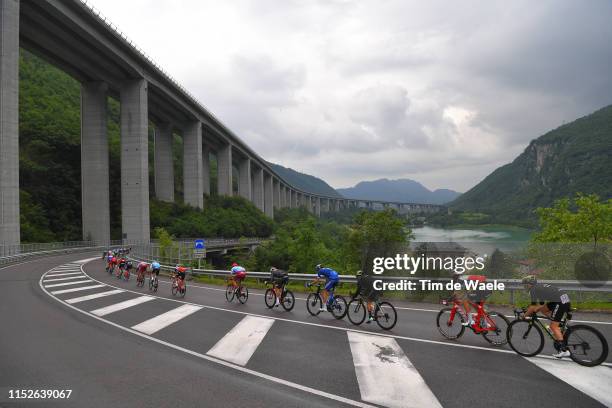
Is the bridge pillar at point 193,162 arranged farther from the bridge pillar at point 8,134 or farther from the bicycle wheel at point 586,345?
the bicycle wheel at point 586,345

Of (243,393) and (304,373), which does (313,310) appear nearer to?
(304,373)

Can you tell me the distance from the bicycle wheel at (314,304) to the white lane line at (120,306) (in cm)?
590

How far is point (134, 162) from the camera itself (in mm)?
55062

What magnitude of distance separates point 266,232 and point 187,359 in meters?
86.2

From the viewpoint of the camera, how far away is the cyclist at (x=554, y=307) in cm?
715

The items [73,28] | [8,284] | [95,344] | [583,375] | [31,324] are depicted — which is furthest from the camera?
[73,28]

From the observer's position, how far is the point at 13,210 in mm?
34000

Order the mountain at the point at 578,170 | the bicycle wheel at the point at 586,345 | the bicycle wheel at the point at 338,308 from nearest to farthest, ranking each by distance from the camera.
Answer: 1. the bicycle wheel at the point at 586,345
2. the bicycle wheel at the point at 338,308
3. the mountain at the point at 578,170

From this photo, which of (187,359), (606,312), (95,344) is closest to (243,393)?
(187,359)

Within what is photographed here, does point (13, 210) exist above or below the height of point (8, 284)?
above

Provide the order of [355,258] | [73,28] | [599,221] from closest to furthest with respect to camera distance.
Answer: [599,221] < [355,258] < [73,28]

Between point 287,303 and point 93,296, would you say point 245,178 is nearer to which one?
point 93,296

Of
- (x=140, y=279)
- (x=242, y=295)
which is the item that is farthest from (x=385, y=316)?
(x=140, y=279)

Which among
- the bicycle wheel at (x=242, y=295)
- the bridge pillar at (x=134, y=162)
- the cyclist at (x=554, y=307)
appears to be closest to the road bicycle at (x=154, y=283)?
the bicycle wheel at (x=242, y=295)
